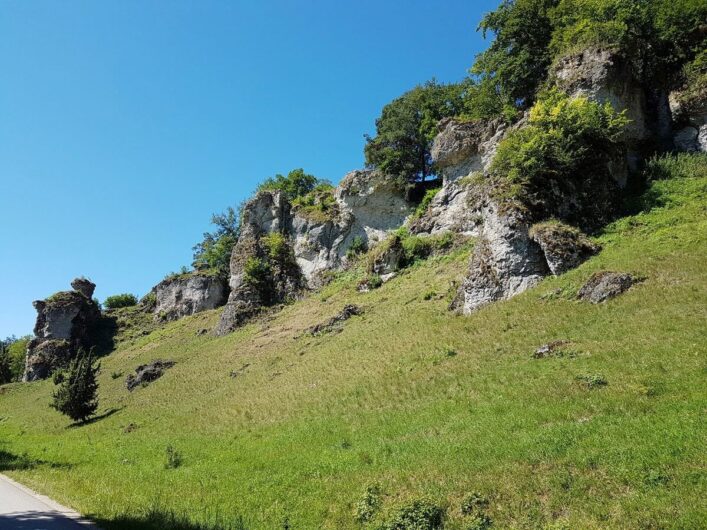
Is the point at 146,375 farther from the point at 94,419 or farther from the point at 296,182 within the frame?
the point at 296,182

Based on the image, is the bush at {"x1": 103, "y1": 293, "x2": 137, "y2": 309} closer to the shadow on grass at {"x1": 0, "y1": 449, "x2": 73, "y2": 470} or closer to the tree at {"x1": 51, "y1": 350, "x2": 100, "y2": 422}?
the tree at {"x1": 51, "y1": 350, "x2": 100, "y2": 422}

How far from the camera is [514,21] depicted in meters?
40.8

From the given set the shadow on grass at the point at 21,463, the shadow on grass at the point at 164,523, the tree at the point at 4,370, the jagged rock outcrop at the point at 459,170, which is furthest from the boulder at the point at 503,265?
the tree at the point at 4,370

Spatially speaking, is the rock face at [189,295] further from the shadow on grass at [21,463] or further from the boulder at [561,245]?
the boulder at [561,245]

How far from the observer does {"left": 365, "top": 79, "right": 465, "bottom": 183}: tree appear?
173 ft

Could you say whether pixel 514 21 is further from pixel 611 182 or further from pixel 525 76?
pixel 611 182

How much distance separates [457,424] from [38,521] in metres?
A: 9.63

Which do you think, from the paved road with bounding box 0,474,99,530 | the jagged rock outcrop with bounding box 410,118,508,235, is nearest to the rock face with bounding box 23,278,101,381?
the jagged rock outcrop with bounding box 410,118,508,235

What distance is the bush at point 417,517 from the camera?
24.3 ft

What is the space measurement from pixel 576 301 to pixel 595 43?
24.3 metres

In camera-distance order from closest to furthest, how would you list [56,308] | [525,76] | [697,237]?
[697,237]
[525,76]
[56,308]

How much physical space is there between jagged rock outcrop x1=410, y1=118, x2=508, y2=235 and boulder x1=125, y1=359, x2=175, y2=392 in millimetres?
28165

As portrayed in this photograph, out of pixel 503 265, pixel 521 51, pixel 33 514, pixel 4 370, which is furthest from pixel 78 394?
pixel 4 370

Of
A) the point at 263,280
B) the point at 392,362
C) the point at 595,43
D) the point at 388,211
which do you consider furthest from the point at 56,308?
the point at 595,43
